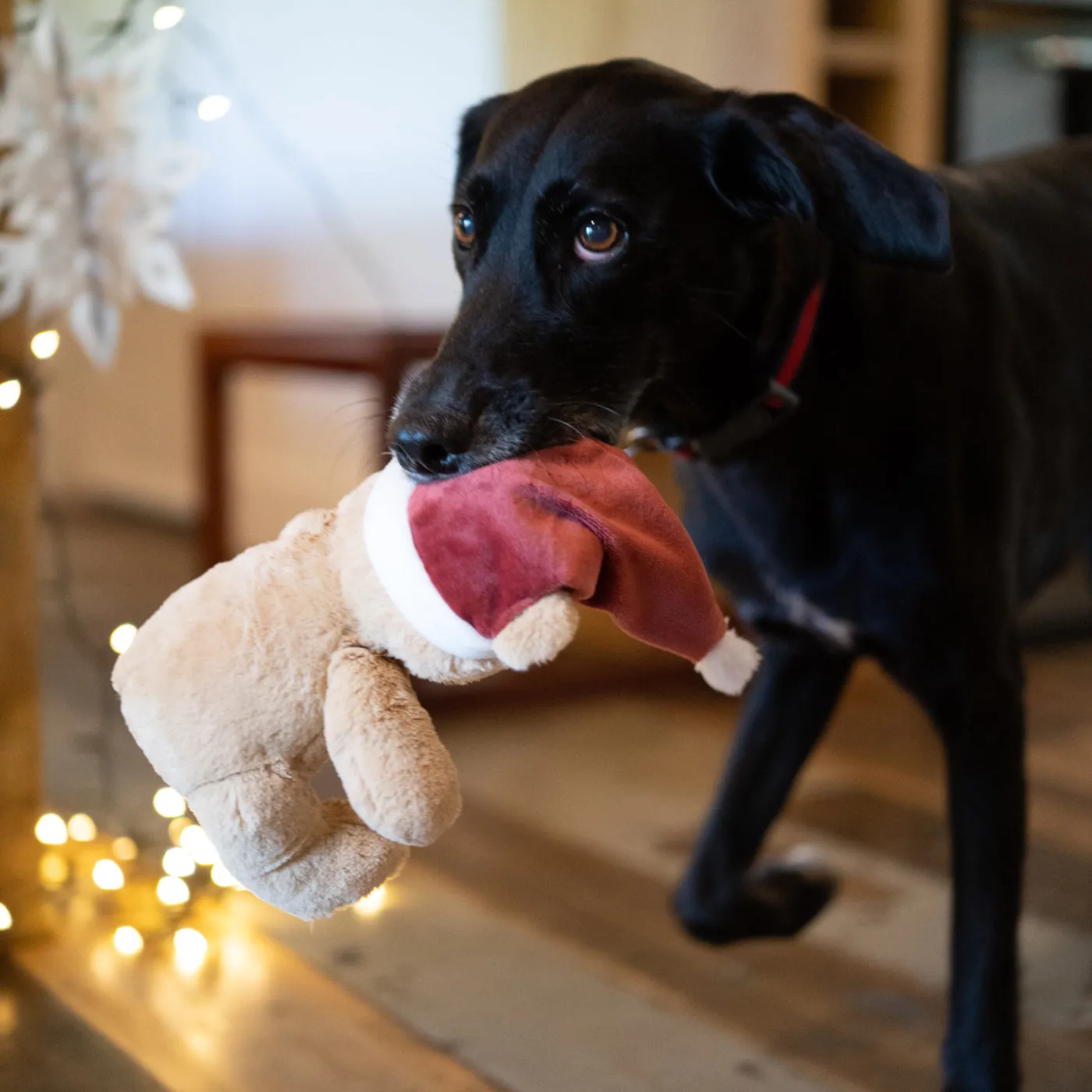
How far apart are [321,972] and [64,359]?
3.37 m

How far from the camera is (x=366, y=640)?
76cm

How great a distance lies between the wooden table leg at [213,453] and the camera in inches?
115

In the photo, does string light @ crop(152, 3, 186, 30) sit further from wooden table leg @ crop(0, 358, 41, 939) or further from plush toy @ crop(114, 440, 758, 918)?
plush toy @ crop(114, 440, 758, 918)

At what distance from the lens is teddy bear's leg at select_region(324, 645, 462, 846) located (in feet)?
2.17

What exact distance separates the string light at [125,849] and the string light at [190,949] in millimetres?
184

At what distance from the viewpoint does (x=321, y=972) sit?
4.81ft

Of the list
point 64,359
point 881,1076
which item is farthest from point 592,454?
point 64,359

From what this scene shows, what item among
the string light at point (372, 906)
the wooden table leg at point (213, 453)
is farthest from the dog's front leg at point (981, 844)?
the wooden table leg at point (213, 453)

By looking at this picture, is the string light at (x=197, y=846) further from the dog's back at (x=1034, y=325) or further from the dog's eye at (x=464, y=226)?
the dog's back at (x=1034, y=325)

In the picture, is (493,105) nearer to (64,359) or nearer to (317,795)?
(317,795)

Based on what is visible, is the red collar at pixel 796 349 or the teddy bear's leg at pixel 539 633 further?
the red collar at pixel 796 349

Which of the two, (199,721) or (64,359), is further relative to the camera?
(64,359)

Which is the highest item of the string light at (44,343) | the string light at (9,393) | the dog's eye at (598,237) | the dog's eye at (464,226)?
the dog's eye at (598,237)

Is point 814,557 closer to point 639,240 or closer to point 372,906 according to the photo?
point 639,240
